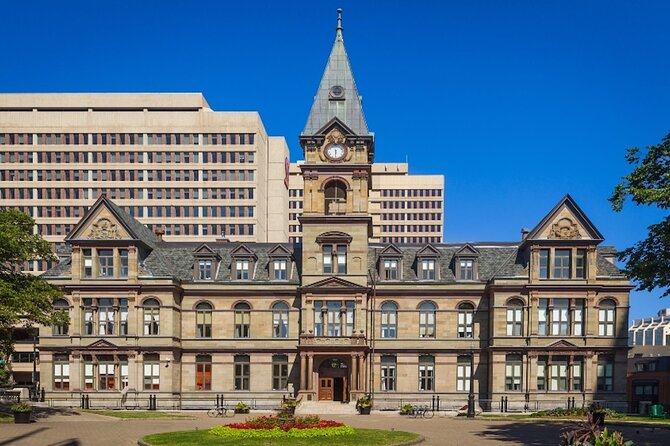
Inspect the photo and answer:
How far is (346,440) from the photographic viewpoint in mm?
32438

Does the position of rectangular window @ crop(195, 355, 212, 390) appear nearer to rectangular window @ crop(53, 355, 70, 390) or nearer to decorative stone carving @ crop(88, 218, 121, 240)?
rectangular window @ crop(53, 355, 70, 390)

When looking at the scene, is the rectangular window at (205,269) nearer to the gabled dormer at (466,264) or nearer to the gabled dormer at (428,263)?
the gabled dormer at (428,263)

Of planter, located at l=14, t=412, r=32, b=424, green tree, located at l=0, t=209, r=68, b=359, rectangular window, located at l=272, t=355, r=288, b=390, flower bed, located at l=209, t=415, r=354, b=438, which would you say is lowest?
rectangular window, located at l=272, t=355, r=288, b=390

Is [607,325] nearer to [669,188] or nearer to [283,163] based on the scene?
[669,188]

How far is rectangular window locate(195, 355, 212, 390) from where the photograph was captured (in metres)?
60.6

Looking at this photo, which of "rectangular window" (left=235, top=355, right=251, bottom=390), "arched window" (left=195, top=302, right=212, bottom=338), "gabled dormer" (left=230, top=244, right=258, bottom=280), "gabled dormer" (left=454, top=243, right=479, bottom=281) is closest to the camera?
"rectangular window" (left=235, top=355, right=251, bottom=390)

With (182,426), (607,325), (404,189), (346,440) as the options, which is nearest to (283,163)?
(404,189)

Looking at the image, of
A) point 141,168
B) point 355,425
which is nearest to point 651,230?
point 355,425

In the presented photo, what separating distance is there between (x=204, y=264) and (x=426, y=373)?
2094 centimetres

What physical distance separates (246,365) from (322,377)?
21.4 ft

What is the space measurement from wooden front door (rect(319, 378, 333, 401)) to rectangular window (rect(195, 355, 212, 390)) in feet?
30.8

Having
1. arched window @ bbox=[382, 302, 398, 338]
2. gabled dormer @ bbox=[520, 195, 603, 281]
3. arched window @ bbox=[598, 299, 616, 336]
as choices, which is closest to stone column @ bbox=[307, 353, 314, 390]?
arched window @ bbox=[382, 302, 398, 338]

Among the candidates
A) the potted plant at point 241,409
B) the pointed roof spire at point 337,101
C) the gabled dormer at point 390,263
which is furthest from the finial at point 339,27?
the potted plant at point 241,409

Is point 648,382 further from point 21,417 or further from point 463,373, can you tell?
point 21,417
